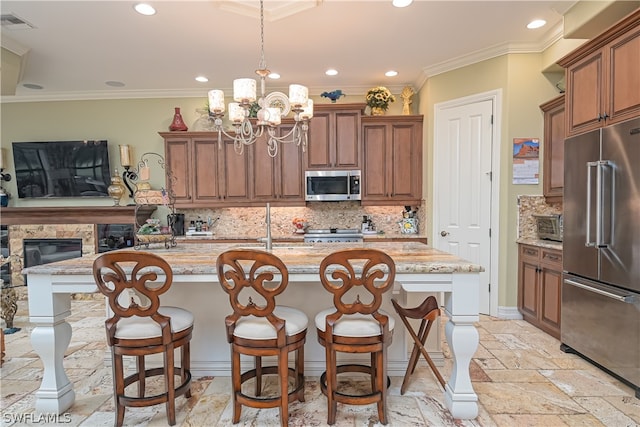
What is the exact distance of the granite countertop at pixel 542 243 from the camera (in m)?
3.12

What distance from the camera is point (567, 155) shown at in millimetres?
2850

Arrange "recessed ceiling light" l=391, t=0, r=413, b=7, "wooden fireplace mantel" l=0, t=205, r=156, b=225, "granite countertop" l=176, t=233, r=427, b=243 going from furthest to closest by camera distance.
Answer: "wooden fireplace mantel" l=0, t=205, r=156, b=225, "granite countertop" l=176, t=233, r=427, b=243, "recessed ceiling light" l=391, t=0, r=413, b=7

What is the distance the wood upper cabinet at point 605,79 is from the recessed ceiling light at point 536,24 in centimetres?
58

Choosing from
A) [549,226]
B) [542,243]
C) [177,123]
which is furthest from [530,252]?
[177,123]

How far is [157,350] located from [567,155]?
11.1ft

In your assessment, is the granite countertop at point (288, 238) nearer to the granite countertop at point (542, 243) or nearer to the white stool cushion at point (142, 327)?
the granite countertop at point (542, 243)

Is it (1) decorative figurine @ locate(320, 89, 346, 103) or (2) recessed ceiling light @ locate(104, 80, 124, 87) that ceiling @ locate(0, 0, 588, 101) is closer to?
(2) recessed ceiling light @ locate(104, 80, 124, 87)

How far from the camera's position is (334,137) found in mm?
4586

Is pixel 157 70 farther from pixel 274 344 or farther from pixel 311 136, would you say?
pixel 274 344

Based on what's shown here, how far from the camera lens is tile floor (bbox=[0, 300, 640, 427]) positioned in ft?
6.57

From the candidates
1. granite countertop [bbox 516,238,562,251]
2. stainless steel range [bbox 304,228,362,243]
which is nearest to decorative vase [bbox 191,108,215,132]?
stainless steel range [bbox 304,228,362,243]

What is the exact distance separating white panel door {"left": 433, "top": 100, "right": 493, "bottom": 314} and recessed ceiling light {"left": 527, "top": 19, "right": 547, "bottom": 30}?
0.78 meters

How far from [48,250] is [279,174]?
354 cm

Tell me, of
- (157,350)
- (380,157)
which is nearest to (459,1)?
(380,157)
